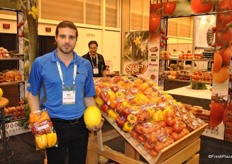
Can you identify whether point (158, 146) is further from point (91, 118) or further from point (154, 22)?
point (154, 22)

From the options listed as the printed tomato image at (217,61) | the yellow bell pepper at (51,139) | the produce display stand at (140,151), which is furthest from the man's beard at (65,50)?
the printed tomato image at (217,61)

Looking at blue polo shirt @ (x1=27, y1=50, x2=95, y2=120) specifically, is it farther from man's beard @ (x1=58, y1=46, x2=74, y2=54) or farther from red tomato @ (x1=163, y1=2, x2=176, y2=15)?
red tomato @ (x1=163, y1=2, x2=176, y2=15)

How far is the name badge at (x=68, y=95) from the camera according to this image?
6.37 feet

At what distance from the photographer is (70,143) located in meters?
2.10

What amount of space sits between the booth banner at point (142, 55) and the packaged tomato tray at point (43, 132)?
395 cm

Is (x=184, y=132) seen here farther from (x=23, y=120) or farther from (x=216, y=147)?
(x=23, y=120)

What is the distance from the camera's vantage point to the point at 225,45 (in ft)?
13.8

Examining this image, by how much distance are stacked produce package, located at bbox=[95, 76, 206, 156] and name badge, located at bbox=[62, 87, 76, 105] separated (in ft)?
1.83

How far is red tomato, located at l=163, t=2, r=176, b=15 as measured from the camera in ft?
16.2

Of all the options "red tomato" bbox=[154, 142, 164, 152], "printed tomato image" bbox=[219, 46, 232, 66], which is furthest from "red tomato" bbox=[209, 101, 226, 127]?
"red tomato" bbox=[154, 142, 164, 152]

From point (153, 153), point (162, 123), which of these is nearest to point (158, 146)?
point (153, 153)

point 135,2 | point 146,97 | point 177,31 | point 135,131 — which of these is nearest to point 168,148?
point 135,131

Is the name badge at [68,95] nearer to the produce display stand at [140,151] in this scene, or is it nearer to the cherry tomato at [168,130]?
the produce display stand at [140,151]

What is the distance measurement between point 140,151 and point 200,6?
3.27 meters
